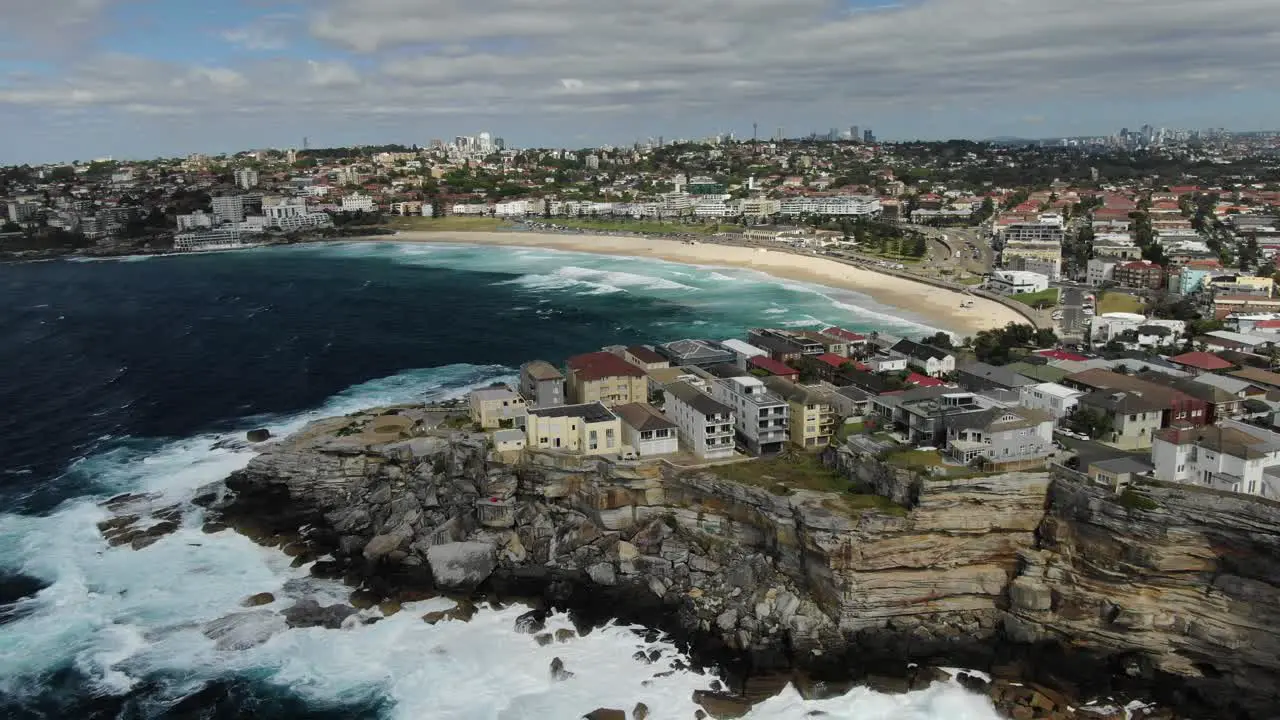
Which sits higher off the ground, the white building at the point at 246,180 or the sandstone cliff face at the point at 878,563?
the white building at the point at 246,180

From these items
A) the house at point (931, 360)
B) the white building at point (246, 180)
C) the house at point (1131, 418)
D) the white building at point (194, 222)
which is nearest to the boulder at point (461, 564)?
the house at point (1131, 418)

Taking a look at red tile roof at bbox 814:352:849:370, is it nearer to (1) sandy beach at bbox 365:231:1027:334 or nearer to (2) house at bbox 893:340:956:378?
(2) house at bbox 893:340:956:378

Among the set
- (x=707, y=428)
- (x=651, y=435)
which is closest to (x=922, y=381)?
(x=707, y=428)

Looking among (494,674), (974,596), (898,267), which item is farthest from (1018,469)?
(898,267)

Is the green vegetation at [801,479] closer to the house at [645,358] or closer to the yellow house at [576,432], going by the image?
the yellow house at [576,432]

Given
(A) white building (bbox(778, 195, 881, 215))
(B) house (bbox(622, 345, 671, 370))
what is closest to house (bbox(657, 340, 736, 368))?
(B) house (bbox(622, 345, 671, 370))

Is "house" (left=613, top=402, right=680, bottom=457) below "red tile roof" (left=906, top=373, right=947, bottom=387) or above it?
below
